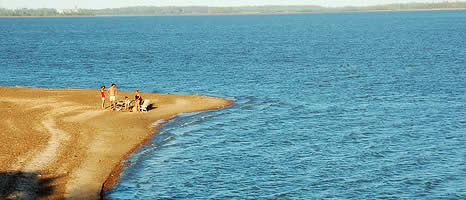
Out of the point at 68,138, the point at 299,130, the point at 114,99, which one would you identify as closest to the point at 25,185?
the point at 68,138

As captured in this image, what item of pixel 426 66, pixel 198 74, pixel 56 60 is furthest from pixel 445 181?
pixel 56 60

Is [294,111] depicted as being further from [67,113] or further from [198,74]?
[198,74]

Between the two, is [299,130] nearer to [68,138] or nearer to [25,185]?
[68,138]

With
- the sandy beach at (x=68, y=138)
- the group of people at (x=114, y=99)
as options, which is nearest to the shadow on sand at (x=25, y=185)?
the sandy beach at (x=68, y=138)

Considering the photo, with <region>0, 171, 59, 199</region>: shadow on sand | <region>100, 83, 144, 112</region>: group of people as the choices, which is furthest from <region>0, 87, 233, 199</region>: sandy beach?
<region>100, 83, 144, 112</region>: group of people

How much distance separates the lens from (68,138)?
35.1 m

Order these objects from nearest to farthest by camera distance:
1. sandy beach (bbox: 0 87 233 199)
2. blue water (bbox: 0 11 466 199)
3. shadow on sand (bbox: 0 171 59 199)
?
1. shadow on sand (bbox: 0 171 59 199)
2. sandy beach (bbox: 0 87 233 199)
3. blue water (bbox: 0 11 466 199)

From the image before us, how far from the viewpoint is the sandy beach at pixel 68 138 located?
26.7 metres

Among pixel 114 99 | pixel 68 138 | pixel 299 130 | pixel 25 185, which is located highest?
pixel 114 99

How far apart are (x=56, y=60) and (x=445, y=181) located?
73971 millimetres

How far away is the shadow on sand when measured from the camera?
81.7 feet

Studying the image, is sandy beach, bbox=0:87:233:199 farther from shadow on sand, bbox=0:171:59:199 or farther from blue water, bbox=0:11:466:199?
blue water, bbox=0:11:466:199

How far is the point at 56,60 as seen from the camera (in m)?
90.0

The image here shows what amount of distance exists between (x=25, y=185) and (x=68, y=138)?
30.1 ft
